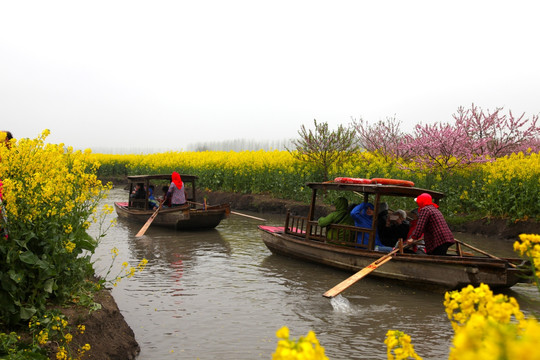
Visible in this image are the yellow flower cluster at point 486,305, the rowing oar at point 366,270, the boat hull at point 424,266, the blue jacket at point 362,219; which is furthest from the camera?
the blue jacket at point 362,219

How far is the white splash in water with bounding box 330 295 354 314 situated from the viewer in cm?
747

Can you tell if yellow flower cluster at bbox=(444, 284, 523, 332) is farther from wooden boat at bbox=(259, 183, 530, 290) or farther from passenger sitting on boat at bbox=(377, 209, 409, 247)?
passenger sitting on boat at bbox=(377, 209, 409, 247)

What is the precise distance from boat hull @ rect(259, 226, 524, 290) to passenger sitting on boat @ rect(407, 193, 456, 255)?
410 mm

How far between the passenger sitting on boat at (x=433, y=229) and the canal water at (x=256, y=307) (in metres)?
0.85

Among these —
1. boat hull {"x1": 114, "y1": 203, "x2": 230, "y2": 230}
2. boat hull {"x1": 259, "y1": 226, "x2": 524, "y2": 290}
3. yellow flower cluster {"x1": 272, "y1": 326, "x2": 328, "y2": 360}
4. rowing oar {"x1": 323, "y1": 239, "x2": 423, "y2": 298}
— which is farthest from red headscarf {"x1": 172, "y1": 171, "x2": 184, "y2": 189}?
yellow flower cluster {"x1": 272, "y1": 326, "x2": 328, "y2": 360}

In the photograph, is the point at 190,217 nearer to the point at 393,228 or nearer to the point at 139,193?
the point at 139,193

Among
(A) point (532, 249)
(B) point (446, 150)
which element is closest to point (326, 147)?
(B) point (446, 150)

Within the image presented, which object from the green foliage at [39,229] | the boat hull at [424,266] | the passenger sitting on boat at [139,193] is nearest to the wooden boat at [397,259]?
the boat hull at [424,266]

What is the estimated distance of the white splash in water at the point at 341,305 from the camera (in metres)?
7.47

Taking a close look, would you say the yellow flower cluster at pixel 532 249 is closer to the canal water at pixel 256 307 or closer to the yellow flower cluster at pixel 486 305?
the yellow flower cluster at pixel 486 305

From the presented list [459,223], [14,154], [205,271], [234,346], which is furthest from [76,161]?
[459,223]

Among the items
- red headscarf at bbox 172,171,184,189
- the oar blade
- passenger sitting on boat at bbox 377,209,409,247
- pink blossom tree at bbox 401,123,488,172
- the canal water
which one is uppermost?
pink blossom tree at bbox 401,123,488,172

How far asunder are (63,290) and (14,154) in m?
1.64

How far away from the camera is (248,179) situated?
77.3 feet
